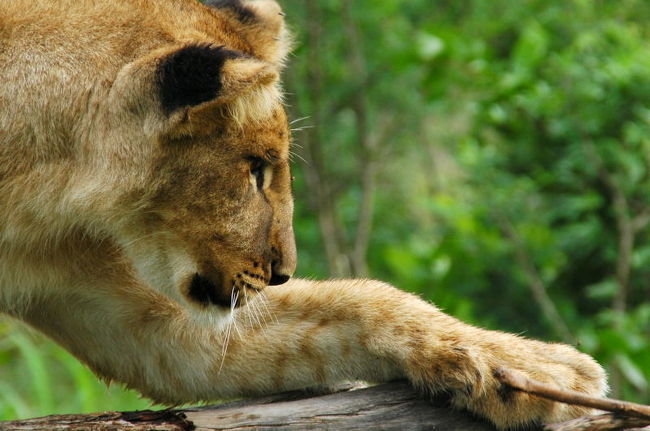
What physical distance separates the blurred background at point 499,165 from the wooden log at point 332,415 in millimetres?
2424

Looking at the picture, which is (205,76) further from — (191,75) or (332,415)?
(332,415)

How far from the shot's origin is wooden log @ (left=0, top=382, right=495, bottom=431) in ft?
9.14

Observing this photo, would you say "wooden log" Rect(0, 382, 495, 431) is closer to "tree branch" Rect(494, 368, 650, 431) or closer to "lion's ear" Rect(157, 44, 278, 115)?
"tree branch" Rect(494, 368, 650, 431)

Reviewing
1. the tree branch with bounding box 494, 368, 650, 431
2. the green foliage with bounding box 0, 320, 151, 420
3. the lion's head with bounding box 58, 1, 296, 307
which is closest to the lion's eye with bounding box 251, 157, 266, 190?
the lion's head with bounding box 58, 1, 296, 307

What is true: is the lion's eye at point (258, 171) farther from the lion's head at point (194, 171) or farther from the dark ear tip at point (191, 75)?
the dark ear tip at point (191, 75)

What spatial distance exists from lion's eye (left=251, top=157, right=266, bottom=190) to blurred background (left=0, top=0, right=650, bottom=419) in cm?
224

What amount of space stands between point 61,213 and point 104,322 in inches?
17.6

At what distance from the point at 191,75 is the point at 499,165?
391 cm

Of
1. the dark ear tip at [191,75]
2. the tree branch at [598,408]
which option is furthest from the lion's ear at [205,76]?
the tree branch at [598,408]

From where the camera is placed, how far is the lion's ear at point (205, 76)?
293 cm

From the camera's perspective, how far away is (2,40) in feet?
10.4

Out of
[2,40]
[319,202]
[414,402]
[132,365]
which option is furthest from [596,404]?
[319,202]

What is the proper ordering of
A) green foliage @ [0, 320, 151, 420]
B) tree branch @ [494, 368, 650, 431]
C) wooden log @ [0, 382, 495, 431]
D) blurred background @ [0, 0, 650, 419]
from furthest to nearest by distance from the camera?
blurred background @ [0, 0, 650, 419] < green foliage @ [0, 320, 151, 420] < wooden log @ [0, 382, 495, 431] < tree branch @ [494, 368, 650, 431]

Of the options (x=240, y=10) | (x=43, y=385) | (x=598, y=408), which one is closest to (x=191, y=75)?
(x=240, y=10)
